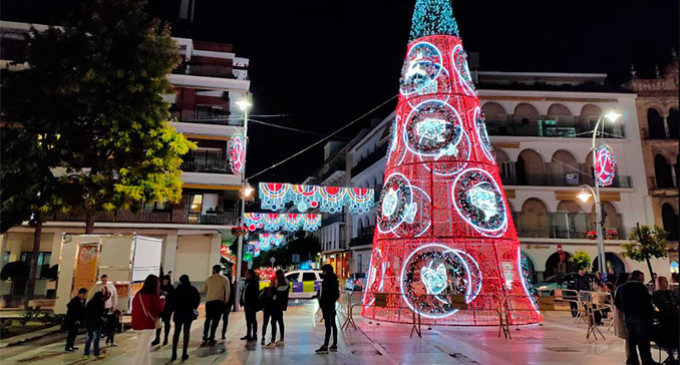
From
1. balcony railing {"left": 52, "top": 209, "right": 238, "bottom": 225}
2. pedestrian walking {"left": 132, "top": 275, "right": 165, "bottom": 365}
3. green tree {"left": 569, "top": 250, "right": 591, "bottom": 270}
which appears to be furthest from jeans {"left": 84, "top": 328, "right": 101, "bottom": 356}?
green tree {"left": 569, "top": 250, "right": 591, "bottom": 270}

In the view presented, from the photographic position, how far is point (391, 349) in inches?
362

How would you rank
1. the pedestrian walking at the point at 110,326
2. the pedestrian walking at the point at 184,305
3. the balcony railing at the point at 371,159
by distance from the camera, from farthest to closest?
the balcony railing at the point at 371,159, the pedestrian walking at the point at 110,326, the pedestrian walking at the point at 184,305

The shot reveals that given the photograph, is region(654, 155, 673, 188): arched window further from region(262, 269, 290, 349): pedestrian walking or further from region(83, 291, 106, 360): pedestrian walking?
region(83, 291, 106, 360): pedestrian walking

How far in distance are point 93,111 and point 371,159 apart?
87.6 ft

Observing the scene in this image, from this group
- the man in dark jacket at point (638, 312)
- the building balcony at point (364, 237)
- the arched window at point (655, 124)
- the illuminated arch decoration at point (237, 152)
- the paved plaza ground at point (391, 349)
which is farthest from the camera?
the building balcony at point (364, 237)

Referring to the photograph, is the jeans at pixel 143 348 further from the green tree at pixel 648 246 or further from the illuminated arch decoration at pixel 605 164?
the green tree at pixel 648 246

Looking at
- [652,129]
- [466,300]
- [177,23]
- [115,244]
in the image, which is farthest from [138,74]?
[652,129]

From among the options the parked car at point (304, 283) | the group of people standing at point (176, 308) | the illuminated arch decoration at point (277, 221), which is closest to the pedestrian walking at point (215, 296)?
the group of people standing at point (176, 308)

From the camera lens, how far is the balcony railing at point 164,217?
25188mm

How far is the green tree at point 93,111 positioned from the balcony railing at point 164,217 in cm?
956

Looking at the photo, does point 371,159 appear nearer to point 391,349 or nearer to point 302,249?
point 302,249

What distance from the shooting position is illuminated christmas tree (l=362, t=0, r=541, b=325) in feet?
40.5

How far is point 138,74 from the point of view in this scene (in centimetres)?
1453

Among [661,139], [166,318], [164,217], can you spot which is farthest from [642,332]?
[661,139]
